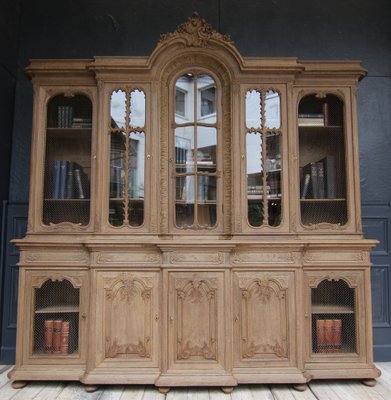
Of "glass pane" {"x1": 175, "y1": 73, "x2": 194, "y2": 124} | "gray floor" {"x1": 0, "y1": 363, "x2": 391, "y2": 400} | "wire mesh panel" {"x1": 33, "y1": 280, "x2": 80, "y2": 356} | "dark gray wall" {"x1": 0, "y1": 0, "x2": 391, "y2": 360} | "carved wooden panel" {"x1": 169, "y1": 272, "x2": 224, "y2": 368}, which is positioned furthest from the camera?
"dark gray wall" {"x1": 0, "y1": 0, "x2": 391, "y2": 360}

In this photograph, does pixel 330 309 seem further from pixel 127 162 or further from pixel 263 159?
pixel 127 162

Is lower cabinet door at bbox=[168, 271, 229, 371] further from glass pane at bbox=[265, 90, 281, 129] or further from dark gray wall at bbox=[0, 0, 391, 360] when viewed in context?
dark gray wall at bbox=[0, 0, 391, 360]

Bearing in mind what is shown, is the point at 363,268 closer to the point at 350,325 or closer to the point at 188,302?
the point at 350,325

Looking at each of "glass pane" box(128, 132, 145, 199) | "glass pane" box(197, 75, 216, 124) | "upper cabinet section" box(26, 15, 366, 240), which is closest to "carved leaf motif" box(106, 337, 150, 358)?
"upper cabinet section" box(26, 15, 366, 240)

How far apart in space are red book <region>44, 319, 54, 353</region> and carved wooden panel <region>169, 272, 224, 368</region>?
839mm

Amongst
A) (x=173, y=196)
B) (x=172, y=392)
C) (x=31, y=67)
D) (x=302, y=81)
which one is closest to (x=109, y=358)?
(x=172, y=392)

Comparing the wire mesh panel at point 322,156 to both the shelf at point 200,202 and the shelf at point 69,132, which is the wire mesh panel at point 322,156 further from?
the shelf at point 69,132

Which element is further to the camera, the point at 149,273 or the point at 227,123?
the point at 227,123

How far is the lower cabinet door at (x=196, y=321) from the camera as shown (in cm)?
254

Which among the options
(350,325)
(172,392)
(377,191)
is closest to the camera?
(172,392)

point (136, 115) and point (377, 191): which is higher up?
point (136, 115)

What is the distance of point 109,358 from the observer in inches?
101

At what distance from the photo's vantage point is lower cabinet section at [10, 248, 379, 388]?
2535mm

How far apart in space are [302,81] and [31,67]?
193 centimetres
